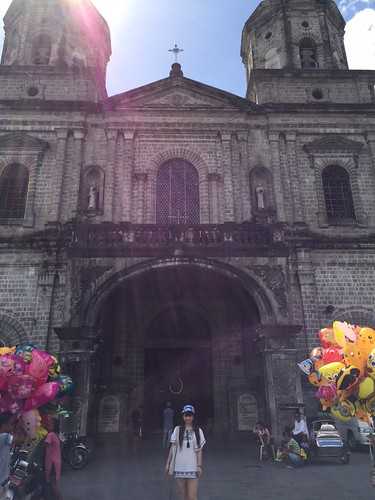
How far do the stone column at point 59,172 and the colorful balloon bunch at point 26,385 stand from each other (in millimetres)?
10288

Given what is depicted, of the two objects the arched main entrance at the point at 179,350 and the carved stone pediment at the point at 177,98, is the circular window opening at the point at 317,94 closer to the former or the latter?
the carved stone pediment at the point at 177,98

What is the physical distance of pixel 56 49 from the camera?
21.1 m

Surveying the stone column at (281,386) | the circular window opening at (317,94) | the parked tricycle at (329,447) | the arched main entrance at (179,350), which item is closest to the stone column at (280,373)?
the stone column at (281,386)

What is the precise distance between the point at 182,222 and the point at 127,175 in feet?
9.71

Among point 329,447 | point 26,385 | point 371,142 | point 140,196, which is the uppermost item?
point 371,142

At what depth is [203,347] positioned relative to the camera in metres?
16.6

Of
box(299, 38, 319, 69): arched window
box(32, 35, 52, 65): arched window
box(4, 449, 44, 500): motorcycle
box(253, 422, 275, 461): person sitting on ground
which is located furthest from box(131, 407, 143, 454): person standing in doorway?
box(299, 38, 319, 69): arched window

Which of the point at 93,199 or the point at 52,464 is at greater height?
the point at 93,199

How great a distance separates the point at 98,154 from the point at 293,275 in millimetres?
9327

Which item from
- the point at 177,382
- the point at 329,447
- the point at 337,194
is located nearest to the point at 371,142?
the point at 337,194

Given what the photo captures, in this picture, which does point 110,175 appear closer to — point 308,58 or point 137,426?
point 137,426

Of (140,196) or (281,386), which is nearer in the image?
(281,386)

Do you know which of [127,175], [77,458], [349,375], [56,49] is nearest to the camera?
[349,375]

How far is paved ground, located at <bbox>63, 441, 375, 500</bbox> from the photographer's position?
797 centimetres
